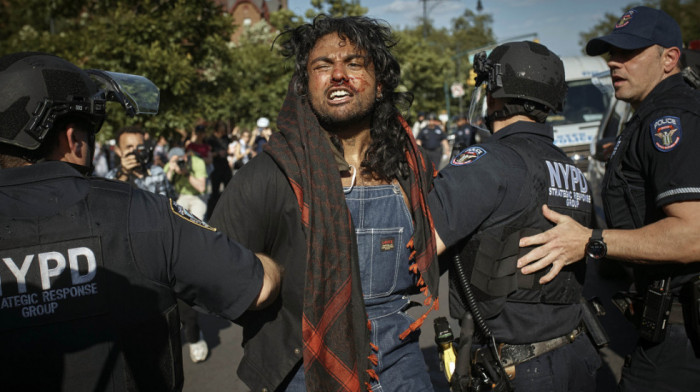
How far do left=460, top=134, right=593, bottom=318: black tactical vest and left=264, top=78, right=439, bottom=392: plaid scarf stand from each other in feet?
0.80

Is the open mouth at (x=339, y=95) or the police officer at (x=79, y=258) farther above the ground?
the open mouth at (x=339, y=95)

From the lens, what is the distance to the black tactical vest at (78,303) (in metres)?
1.53

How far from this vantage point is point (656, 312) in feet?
7.79

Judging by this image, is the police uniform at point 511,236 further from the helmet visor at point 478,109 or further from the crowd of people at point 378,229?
the helmet visor at point 478,109

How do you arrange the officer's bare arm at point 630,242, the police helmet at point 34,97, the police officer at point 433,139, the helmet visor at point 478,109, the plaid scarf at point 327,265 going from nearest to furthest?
the police helmet at point 34,97 < the plaid scarf at point 327,265 < the officer's bare arm at point 630,242 < the helmet visor at point 478,109 < the police officer at point 433,139

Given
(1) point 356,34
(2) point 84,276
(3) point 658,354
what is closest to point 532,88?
(1) point 356,34

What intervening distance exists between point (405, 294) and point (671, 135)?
1.27m

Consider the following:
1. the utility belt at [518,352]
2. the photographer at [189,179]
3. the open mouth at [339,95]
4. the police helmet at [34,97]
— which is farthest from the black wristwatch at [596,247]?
the photographer at [189,179]

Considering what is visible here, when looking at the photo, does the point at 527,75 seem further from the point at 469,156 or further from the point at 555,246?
the point at 555,246

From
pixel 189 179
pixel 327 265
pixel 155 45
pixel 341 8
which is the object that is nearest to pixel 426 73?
pixel 341 8

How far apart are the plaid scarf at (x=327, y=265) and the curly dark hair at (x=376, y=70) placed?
27 cm

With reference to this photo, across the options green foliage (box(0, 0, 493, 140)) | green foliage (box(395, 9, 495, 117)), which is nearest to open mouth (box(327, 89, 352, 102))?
green foliage (box(0, 0, 493, 140))

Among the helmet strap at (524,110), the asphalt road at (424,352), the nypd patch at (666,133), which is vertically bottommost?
the asphalt road at (424,352)

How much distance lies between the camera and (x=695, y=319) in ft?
7.44
